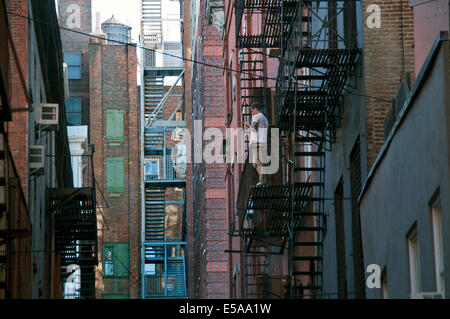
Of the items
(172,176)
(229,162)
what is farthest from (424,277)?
(172,176)

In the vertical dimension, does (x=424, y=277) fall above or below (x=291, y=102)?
below

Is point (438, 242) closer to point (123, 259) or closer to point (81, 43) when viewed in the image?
point (123, 259)

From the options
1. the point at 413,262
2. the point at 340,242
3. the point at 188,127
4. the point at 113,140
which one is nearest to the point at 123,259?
the point at 113,140

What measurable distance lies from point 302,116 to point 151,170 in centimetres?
4364

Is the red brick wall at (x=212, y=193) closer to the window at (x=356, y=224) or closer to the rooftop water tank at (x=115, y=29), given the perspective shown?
the rooftop water tank at (x=115, y=29)

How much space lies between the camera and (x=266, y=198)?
21688 mm

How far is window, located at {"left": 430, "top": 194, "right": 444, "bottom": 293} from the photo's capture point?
1129 cm

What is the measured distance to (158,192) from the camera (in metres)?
61.5

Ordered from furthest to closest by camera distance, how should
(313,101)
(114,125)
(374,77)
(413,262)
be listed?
1. (114,125)
2. (313,101)
3. (374,77)
4. (413,262)

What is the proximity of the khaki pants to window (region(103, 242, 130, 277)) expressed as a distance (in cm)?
3610

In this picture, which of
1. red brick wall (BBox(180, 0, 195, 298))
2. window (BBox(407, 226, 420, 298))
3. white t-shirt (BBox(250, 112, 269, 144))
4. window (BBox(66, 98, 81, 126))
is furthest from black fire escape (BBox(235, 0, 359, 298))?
window (BBox(66, 98, 81, 126))
